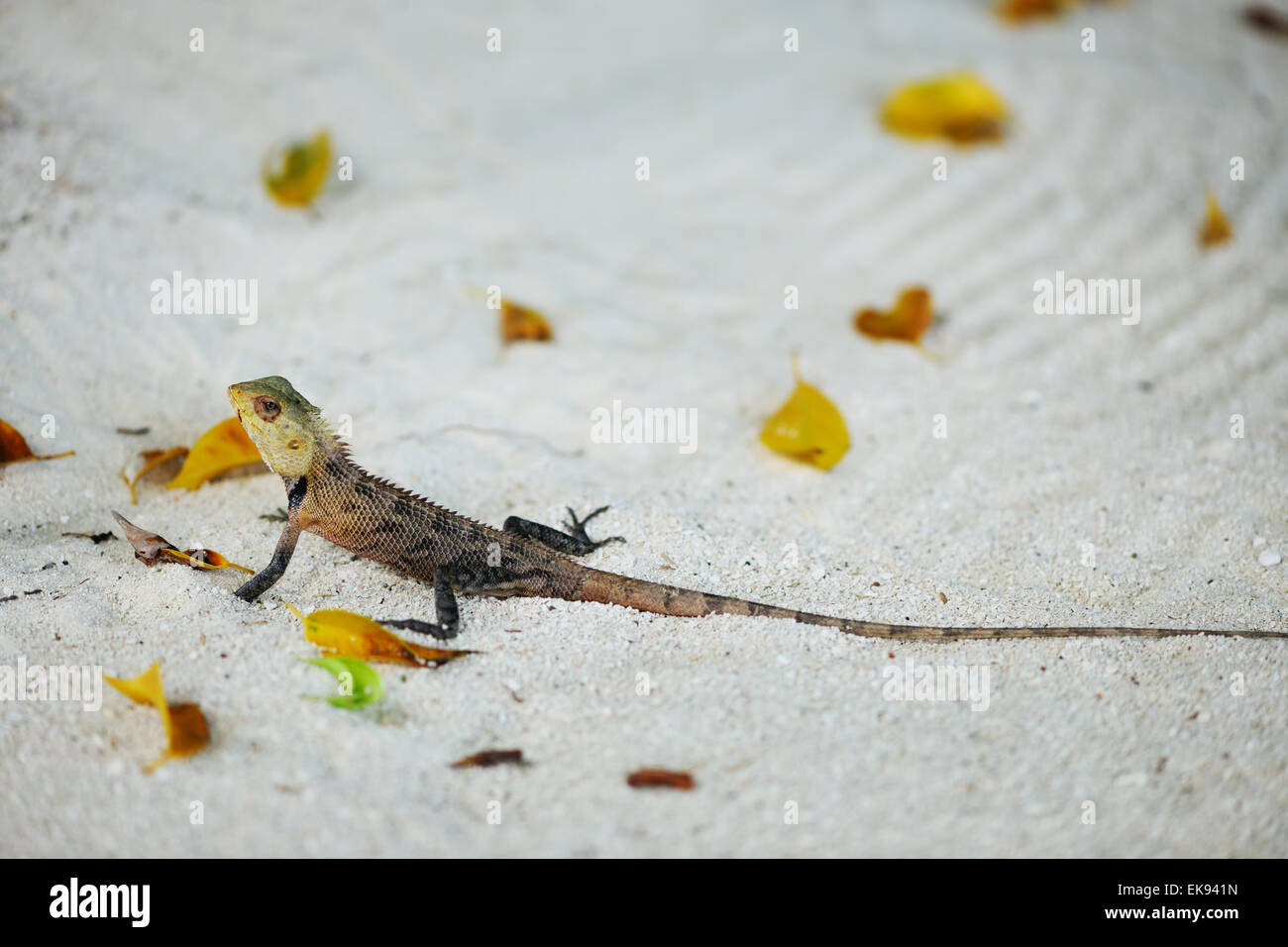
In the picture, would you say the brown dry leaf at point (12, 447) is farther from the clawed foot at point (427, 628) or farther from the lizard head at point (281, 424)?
the clawed foot at point (427, 628)

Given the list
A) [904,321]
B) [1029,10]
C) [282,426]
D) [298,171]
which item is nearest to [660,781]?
[282,426]

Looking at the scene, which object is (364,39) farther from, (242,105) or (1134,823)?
(1134,823)

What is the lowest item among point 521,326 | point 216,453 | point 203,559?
point 203,559

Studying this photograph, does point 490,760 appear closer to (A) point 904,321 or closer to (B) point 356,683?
(B) point 356,683

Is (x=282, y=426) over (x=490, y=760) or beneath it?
over

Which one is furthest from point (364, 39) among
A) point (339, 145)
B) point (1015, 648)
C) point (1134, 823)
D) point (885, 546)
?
point (1134, 823)

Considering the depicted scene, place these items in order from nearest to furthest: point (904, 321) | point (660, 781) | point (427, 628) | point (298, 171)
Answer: point (660, 781) → point (427, 628) → point (904, 321) → point (298, 171)

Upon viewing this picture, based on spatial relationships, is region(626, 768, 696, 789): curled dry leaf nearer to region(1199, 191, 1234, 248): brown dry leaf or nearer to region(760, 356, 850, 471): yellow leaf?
region(760, 356, 850, 471): yellow leaf
